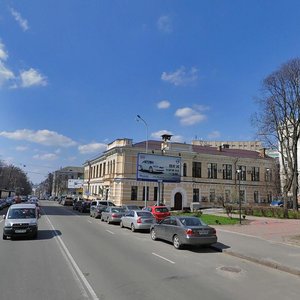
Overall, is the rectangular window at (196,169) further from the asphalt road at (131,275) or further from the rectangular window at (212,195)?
the asphalt road at (131,275)

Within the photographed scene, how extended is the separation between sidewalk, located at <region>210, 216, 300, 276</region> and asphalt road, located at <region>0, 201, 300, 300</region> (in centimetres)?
48

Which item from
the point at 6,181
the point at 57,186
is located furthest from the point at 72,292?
the point at 57,186

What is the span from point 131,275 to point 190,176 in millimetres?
49154

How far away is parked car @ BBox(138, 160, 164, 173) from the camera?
4125 cm

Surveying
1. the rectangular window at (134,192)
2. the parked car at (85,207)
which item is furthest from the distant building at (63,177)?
the parked car at (85,207)

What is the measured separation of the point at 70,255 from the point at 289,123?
40372mm

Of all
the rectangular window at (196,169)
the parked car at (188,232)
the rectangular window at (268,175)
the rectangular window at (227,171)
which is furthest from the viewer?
the rectangular window at (268,175)

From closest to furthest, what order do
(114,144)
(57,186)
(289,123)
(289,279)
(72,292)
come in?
1. (72,292)
2. (289,279)
3. (289,123)
4. (114,144)
5. (57,186)

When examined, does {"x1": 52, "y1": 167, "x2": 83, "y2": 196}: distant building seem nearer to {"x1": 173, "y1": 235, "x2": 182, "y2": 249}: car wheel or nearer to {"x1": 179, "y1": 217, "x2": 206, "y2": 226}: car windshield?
{"x1": 179, "y1": 217, "x2": 206, "y2": 226}: car windshield

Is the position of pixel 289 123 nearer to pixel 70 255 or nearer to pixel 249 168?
pixel 249 168

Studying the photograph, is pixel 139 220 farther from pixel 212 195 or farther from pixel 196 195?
pixel 212 195

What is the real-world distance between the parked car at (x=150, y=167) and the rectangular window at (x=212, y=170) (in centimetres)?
2032

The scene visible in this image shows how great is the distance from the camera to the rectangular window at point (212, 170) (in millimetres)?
61031

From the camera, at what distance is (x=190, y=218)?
666 inches
